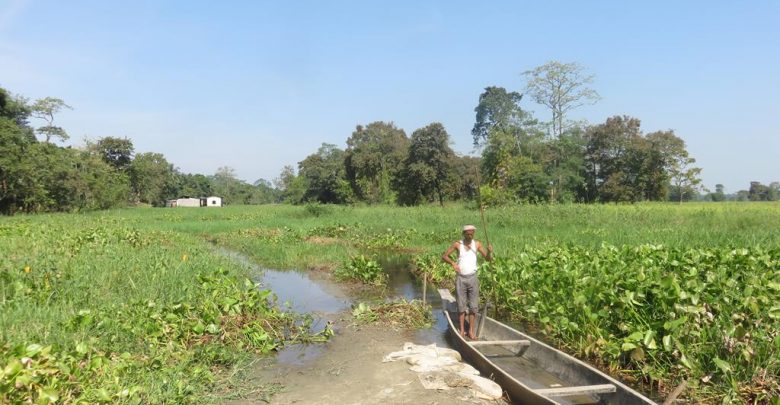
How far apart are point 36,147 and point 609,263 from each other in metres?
38.7

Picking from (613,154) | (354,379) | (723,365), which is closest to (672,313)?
(723,365)

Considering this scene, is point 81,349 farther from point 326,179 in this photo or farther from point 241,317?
point 326,179

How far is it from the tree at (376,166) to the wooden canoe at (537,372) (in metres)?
38.6

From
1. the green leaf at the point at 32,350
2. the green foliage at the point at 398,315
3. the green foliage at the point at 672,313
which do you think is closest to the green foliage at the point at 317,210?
the green foliage at the point at 398,315

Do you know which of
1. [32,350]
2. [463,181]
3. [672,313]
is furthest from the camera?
[463,181]

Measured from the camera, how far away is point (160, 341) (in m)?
6.33

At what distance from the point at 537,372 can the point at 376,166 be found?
4301cm

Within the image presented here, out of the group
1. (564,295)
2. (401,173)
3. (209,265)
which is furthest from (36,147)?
(564,295)

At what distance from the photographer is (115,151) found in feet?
166

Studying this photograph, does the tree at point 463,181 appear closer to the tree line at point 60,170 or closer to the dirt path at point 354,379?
the tree line at point 60,170

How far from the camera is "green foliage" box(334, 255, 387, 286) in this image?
41.1 ft

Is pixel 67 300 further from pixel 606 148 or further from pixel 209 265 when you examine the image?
pixel 606 148

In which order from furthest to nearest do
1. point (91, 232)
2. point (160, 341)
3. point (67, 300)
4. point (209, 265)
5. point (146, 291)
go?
1. point (91, 232)
2. point (209, 265)
3. point (146, 291)
4. point (67, 300)
5. point (160, 341)

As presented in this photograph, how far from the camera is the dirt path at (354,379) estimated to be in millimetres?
5391
